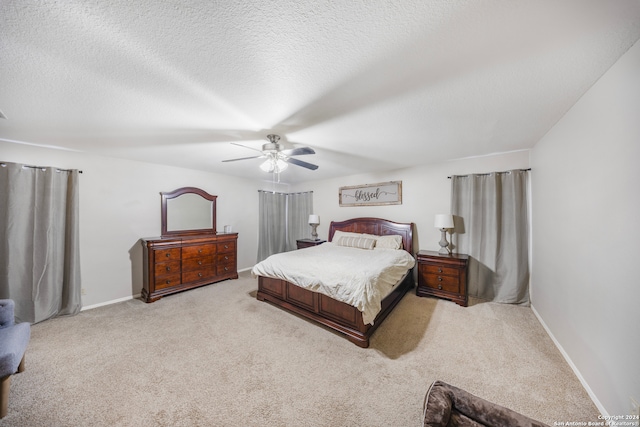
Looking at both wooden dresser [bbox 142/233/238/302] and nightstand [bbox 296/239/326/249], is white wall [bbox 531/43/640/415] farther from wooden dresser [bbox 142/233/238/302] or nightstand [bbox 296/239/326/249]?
wooden dresser [bbox 142/233/238/302]

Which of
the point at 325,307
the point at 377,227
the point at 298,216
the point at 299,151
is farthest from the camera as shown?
the point at 298,216

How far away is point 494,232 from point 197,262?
5.09 metres

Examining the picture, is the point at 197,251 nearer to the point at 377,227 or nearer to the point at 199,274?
the point at 199,274

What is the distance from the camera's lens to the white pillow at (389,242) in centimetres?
399

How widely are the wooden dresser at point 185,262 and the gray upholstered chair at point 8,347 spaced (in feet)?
4.77

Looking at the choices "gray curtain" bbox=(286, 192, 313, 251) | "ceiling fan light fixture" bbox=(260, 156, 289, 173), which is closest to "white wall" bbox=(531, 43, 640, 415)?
"ceiling fan light fixture" bbox=(260, 156, 289, 173)

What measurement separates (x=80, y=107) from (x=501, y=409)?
3885 millimetres

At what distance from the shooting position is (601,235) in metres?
1.51

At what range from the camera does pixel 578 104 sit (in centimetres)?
178

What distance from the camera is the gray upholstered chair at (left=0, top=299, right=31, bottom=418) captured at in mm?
1438

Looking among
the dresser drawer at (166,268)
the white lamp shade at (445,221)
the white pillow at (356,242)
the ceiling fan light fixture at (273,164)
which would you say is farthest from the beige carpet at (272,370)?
the ceiling fan light fixture at (273,164)

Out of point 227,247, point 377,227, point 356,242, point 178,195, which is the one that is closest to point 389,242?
point 377,227

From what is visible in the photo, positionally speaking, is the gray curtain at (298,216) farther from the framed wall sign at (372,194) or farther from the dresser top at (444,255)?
the dresser top at (444,255)

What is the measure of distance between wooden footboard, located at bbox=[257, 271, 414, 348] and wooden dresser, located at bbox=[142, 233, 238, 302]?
1.32 meters
